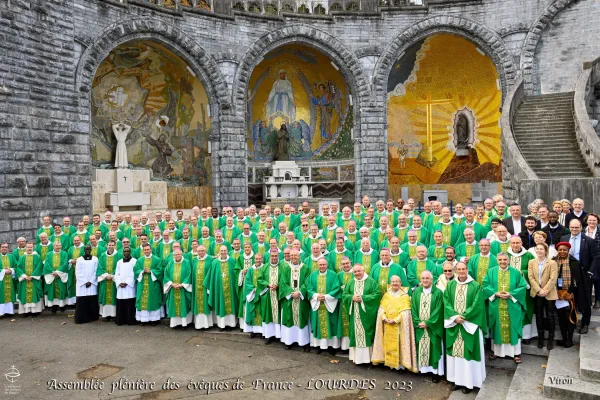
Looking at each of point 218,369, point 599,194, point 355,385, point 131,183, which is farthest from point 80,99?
point 599,194

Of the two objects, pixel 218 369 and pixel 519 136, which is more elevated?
pixel 519 136

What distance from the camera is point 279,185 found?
20.9 metres

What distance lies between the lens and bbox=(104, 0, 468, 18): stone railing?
18380 millimetres

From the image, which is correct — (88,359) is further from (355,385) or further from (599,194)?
(599,194)

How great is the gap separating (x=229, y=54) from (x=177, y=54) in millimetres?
1915

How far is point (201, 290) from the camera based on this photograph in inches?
356

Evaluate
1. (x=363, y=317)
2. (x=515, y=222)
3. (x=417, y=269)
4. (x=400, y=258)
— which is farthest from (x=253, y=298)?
(x=515, y=222)

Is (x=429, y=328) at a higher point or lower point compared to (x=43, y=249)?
lower

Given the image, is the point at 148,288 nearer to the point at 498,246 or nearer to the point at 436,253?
the point at 436,253

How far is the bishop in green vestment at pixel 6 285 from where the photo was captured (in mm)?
10094

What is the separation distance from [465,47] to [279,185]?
9.32 m

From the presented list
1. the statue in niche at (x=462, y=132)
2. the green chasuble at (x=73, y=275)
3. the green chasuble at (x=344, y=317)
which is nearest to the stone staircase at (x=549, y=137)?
the statue in niche at (x=462, y=132)

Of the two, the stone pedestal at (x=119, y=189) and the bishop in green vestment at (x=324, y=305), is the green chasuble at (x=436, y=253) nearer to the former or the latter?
the bishop in green vestment at (x=324, y=305)

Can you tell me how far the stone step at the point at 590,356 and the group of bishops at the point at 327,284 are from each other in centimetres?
72
